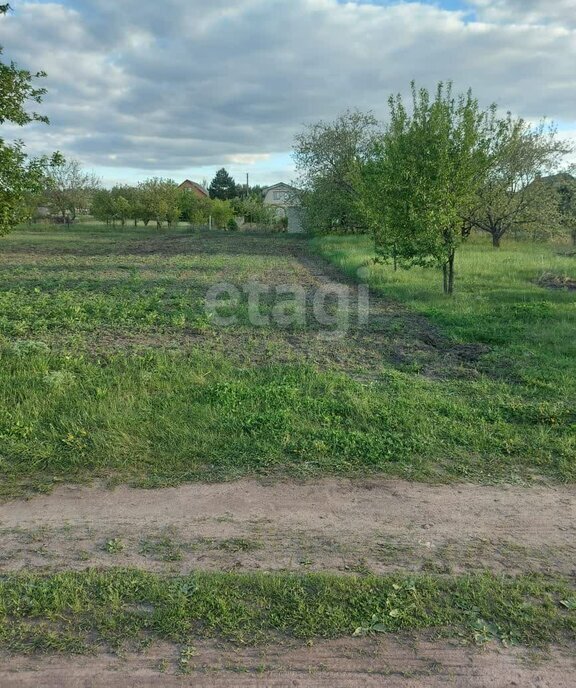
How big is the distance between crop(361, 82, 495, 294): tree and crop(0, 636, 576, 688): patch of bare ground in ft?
36.9

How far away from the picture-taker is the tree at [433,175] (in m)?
12.6

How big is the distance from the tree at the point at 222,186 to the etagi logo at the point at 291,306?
87.0 metres

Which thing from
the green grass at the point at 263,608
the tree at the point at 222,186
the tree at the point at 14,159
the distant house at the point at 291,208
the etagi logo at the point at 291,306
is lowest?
the green grass at the point at 263,608

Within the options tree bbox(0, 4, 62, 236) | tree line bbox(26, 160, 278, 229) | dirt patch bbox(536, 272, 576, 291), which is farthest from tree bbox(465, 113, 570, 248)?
tree line bbox(26, 160, 278, 229)

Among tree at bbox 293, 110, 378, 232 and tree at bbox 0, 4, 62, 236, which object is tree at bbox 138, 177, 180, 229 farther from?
tree at bbox 0, 4, 62, 236

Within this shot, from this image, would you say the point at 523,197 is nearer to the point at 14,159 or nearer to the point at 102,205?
the point at 14,159

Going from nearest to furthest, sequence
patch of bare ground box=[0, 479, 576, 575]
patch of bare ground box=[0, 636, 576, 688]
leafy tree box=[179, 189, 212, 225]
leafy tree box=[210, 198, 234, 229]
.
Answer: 1. patch of bare ground box=[0, 636, 576, 688]
2. patch of bare ground box=[0, 479, 576, 575]
3. leafy tree box=[210, 198, 234, 229]
4. leafy tree box=[179, 189, 212, 225]

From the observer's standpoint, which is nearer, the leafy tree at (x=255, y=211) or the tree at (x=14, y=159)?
the tree at (x=14, y=159)

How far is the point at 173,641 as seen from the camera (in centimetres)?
Answer: 261

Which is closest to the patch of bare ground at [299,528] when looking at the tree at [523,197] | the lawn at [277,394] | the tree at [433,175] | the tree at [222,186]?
the lawn at [277,394]

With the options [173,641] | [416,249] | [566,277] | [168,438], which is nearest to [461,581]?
[173,641]

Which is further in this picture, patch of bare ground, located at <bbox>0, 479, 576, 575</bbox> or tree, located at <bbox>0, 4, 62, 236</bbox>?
tree, located at <bbox>0, 4, 62, 236</bbox>

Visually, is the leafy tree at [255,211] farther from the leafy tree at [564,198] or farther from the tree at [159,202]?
the leafy tree at [564,198]

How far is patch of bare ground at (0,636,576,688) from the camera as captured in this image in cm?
240
